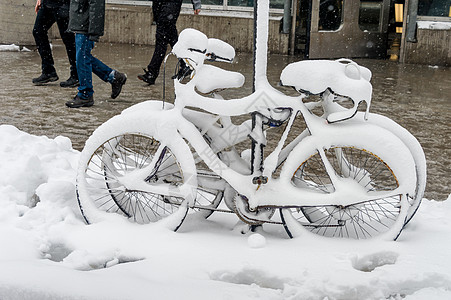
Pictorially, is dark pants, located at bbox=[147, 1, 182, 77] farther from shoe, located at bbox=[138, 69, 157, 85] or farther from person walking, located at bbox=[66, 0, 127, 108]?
person walking, located at bbox=[66, 0, 127, 108]

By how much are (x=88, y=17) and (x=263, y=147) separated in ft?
13.4

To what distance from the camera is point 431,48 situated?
1241 centimetres

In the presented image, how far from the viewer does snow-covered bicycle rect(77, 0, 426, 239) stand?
3.22m

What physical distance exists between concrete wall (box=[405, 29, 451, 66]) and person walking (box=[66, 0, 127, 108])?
24.3 ft

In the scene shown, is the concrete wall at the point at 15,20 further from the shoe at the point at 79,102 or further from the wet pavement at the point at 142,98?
the shoe at the point at 79,102

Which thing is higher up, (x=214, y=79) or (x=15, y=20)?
(x=214, y=79)

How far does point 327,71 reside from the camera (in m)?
3.19

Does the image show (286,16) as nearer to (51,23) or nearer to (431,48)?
(431,48)

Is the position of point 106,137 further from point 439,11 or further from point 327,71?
point 439,11

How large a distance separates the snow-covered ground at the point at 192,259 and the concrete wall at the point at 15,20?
941 cm

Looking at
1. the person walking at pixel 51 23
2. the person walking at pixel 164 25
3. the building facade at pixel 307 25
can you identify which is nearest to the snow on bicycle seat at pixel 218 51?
the person walking at pixel 51 23

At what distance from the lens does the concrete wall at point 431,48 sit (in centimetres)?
1230

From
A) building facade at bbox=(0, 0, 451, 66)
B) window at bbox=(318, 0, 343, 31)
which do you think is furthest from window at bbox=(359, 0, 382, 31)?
window at bbox=(318, 0, 343, 31)

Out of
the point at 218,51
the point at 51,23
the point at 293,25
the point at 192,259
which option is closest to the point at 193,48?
the point at 218,51
